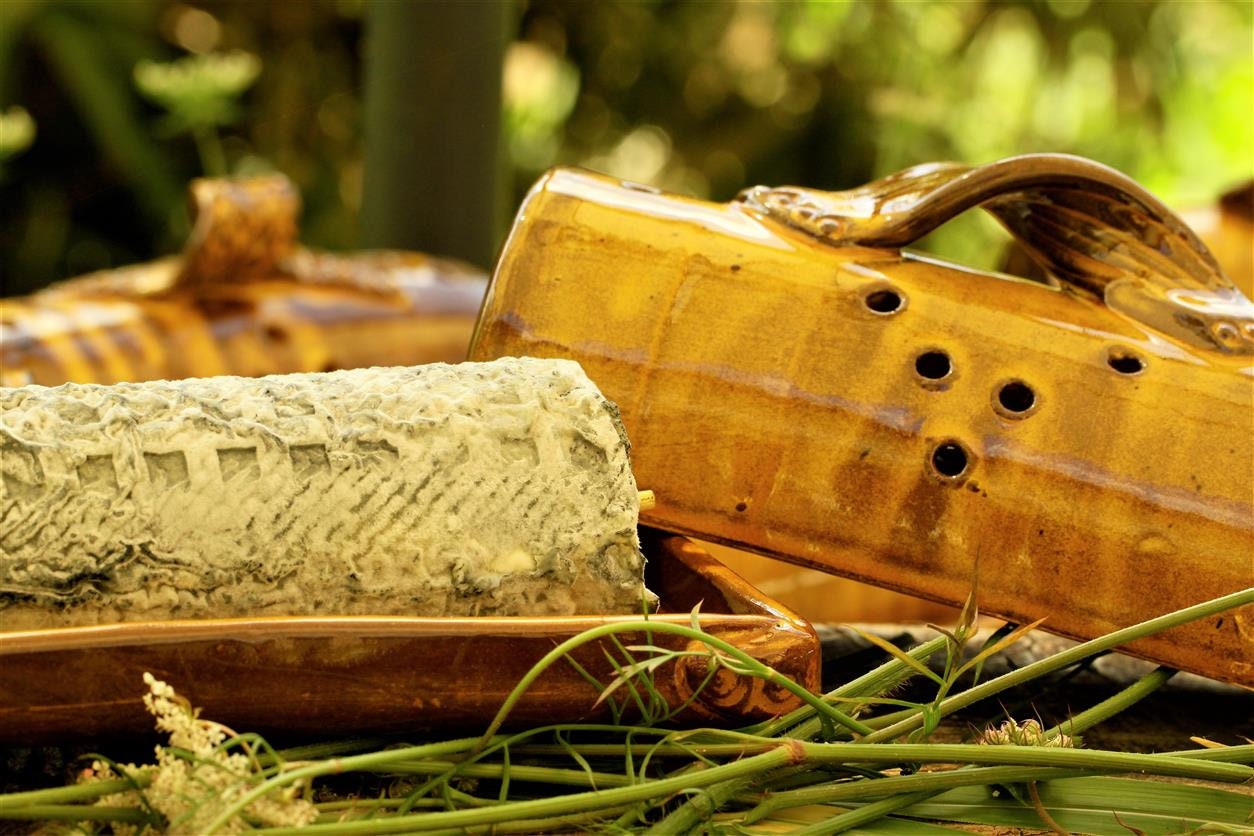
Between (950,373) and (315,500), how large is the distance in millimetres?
482

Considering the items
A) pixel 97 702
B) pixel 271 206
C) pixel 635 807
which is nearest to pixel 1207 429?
pixel 635 807

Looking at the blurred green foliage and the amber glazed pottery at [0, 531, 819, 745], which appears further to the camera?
the blurred green foliage

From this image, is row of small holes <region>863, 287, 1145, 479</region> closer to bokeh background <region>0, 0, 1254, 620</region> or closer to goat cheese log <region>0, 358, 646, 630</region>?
goat cheese log <region>0, 358, 646, 630</region>

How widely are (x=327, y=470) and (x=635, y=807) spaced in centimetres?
26

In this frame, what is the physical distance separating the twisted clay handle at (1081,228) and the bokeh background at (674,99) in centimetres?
267

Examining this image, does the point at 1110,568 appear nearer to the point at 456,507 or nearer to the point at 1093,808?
the point at 1093,808

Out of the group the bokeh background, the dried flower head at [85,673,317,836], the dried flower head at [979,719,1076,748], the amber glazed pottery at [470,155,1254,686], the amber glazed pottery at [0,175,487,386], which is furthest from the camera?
the bokeh background

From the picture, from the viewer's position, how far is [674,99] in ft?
13.2

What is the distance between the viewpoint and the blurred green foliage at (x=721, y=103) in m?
3.79

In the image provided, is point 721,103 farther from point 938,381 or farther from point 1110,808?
point 1110,808

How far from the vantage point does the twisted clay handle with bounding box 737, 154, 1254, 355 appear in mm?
1044

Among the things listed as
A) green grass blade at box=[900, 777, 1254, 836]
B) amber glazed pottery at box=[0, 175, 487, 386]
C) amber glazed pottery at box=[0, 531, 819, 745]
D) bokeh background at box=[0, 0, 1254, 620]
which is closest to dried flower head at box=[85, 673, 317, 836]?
amber glazed pottery at box=[0, 531, 819, 745]

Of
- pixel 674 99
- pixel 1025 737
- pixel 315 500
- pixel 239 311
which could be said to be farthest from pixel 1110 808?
pixel 674 99

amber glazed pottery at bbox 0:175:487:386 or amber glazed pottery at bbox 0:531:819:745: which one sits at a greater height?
amber glazed pottery at bbox 0:175:487:386
